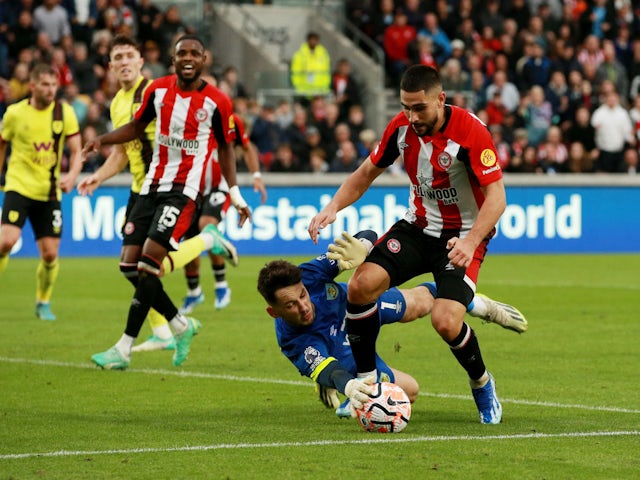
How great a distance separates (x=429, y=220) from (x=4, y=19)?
18093mm

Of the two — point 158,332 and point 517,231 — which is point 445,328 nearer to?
point 158,332

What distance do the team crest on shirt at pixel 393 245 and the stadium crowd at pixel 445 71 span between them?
13.4m

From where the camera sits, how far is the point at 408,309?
8.64 meters

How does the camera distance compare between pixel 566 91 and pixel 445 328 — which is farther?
pixel 566 91

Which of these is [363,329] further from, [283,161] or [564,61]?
[564,61]

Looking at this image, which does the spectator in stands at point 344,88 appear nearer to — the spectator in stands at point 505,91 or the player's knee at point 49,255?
the spectator in stands at point 505,91

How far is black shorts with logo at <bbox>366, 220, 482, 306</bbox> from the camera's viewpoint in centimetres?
780

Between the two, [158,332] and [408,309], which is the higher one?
[408,309]

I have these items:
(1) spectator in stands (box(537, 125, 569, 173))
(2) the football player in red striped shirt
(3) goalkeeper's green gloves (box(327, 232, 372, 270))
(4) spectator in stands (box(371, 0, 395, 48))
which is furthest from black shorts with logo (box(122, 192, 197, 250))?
(4) spectator in stands (box(371, 0, 395, 48))

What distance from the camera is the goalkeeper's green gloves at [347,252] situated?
7863mm

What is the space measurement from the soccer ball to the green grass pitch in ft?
0.22

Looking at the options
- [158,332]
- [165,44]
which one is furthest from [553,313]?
[165,44]

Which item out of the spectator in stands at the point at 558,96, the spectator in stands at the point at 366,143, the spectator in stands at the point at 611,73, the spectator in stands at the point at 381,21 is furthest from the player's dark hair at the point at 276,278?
the spectator in stands at the point at 611,73

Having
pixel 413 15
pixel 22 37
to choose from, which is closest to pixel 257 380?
pixel 22 37
